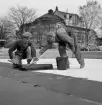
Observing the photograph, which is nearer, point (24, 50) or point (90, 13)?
point (24, 50)

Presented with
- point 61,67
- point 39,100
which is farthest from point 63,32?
point 39,100

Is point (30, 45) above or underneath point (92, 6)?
underneath

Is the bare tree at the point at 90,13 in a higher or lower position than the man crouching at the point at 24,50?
higher

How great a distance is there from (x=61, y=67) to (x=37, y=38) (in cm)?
4913

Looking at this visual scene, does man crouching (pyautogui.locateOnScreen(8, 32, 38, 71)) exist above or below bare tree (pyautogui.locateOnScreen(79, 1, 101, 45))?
below

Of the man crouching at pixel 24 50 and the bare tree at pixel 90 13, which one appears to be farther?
the bare tree at pixel 90 13

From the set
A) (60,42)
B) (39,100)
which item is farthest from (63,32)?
(39,100)

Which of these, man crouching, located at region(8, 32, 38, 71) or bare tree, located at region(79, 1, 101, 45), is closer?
man crouching, located at region(8, 32, 38, 71)

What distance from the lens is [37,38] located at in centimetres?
5697

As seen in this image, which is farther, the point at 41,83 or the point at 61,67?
the point at 61,67

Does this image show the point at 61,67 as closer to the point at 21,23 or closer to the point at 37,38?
the point at 21,23

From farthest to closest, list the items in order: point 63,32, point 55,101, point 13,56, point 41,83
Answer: point 13,56
point 63,32
point 41,83
point 55,101

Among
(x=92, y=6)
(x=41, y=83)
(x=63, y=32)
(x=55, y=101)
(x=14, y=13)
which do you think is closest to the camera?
(x=55, y=101)

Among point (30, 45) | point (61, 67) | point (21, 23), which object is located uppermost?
point (21, 23)
